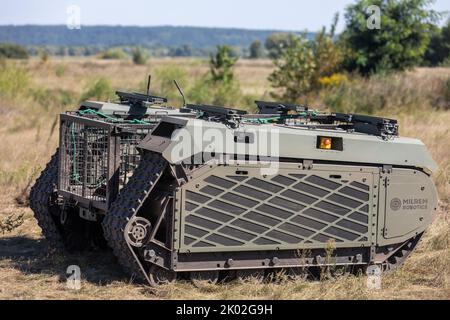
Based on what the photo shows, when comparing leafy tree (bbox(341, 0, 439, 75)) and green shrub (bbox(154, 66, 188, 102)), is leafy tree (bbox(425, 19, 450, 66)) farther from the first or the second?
green shrub (bbox(154, 66, 188, 102))

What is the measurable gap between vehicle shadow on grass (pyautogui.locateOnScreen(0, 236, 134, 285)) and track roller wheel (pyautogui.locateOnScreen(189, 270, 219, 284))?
0.66m

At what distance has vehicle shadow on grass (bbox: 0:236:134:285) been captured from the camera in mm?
8938

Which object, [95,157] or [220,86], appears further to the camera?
[220,86]

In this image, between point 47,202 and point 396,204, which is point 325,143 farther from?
point 47,202

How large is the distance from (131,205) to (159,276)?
2.49 ft

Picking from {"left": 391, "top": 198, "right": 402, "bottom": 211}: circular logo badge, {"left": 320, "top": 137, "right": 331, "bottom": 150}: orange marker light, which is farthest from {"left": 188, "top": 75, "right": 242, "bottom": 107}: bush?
{"left": 320, "top": 137, "right": 331, "bottom": 150}: orange marker light

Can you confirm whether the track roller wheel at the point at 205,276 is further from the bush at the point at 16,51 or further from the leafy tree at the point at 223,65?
the bush at the point at 16,51

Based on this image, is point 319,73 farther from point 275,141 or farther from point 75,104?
point 275,141

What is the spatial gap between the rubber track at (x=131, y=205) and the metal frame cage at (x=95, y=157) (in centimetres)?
40

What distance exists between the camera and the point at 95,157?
9.29 meters

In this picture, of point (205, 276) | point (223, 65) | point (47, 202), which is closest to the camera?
point (205, 276)

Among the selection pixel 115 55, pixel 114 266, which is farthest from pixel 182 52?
pixel 114 266

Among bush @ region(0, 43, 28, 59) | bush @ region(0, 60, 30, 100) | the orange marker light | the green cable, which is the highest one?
the green cable

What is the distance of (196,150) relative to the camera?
26.4 ft
